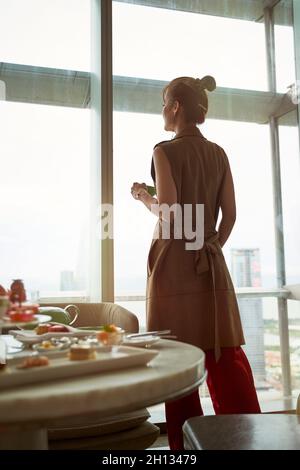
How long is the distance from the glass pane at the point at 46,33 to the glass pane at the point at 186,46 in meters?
0.20

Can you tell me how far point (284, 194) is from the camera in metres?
2.77

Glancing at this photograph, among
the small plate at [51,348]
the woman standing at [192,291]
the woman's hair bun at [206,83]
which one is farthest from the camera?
the woman's hair bun at [206,83]

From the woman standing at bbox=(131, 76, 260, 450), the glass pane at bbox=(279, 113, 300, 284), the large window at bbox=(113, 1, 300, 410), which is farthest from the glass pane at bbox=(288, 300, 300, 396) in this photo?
→ the woman standing at bbox=(131, 76, 260, 450)

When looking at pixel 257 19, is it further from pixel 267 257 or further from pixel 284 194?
pixel 267 257

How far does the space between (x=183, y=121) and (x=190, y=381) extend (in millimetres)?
1215

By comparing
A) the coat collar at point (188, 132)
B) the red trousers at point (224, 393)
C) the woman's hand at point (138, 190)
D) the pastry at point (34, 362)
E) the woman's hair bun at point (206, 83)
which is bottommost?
the red trousers at point (224, 393)

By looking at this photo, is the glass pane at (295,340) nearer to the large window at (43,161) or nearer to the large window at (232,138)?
the large window at (232,138)

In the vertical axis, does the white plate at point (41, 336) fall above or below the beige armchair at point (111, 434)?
above

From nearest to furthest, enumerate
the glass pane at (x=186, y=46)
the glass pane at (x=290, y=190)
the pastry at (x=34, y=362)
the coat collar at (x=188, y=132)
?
the pastry at (x=34, y=362) < the coat collar at (x=188, y=132) < the glass pane at (x=186, y=46) < the glass pane at (x=290, y=190)

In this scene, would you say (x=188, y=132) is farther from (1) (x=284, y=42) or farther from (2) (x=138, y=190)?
(1) (x=284, y=42)

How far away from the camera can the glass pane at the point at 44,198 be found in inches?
94.0

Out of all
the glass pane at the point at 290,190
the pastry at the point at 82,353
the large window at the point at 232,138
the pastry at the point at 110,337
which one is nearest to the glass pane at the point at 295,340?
the large window at the point at 232,138

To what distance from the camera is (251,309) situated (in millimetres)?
2670
